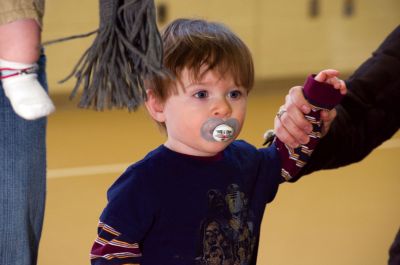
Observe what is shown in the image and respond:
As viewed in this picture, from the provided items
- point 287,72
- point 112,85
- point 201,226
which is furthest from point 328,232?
point 287,72

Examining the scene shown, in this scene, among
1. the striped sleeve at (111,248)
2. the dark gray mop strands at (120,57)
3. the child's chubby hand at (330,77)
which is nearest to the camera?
the dark gray mop strands at (120,57)

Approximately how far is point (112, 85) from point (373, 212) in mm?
2091

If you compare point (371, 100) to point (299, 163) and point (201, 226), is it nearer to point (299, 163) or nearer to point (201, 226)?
point (299, 163)

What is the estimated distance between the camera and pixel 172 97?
1.34 m

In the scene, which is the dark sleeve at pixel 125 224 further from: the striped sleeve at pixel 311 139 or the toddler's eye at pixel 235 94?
the striped sleeve at pixel 311 139

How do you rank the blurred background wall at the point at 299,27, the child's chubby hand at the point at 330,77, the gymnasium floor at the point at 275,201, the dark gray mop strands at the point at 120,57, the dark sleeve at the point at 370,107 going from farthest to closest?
the blurred background wall at the point at 299,27 → the gymnasium floor at the point at 275,201 → the dark sleeve at the point at 370,107 → the child's chubby hand at the point at 330,77 → the dark gray mop strands at the point at 120,57

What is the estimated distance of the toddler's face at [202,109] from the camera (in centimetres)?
132

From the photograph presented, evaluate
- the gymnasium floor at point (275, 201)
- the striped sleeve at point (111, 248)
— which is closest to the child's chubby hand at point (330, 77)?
the striped sleeve at point (111, 248)

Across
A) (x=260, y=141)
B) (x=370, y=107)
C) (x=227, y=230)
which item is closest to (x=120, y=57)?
(x=227, y=230)

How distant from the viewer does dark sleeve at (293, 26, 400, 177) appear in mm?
1654

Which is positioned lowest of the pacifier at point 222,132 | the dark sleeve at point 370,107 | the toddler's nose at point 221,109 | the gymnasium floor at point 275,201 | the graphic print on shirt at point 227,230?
the gymnasium floor at point 275,201

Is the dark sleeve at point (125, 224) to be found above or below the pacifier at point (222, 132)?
below

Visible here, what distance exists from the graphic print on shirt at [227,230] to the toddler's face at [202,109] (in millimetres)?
89

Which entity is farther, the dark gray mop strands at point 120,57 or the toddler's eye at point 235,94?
the toddler's eye at point 235,94
